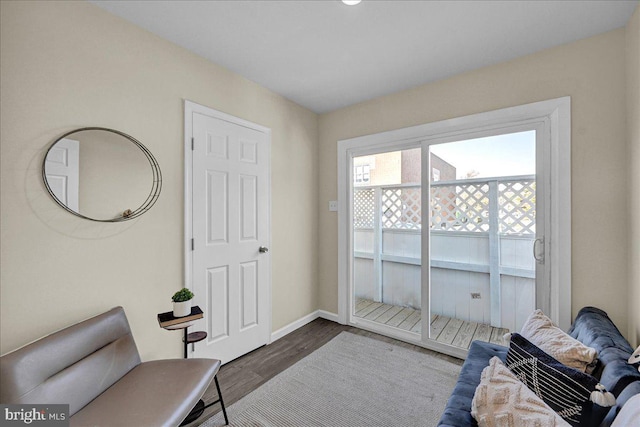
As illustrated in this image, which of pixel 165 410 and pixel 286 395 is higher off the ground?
pixel 165 410

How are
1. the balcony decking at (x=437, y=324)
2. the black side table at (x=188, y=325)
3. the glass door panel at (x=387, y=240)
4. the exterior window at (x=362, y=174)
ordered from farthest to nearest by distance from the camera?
the exterior window at (x=362, y=174), the glass door panel at (x=387, y=240), the balcony decking at (x=437, y=324), the black side table at (x=188, y=325)

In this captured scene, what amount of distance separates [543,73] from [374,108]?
1415 mm

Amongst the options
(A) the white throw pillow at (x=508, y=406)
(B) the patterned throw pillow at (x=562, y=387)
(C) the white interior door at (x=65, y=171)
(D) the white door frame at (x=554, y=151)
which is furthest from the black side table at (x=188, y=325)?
(D) the white door frame at (x=554, y=151)

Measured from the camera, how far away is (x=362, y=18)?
5.68 feet

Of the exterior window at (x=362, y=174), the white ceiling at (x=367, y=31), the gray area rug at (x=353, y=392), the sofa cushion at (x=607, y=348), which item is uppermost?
the white ceiling at (x=367, y=31)

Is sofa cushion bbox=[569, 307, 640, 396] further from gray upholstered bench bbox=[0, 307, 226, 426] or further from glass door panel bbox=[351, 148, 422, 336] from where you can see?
gray upholstered bench bbox=[0, 307, 226, 426]

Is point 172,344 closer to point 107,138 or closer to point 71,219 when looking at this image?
point 71,219

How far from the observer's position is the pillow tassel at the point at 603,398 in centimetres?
92

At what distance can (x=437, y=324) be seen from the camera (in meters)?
2.59

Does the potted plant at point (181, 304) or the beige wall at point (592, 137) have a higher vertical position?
the beige wall at point (592, 137)

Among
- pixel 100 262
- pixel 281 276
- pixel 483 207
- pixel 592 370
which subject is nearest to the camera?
pixel 592 370

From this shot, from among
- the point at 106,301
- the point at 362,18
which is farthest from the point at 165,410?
the point at 362,18

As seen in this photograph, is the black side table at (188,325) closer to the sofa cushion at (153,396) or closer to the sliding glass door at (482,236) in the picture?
the sofa cushion at (153,396)

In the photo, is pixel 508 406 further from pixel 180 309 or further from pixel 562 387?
pixel 180 309
